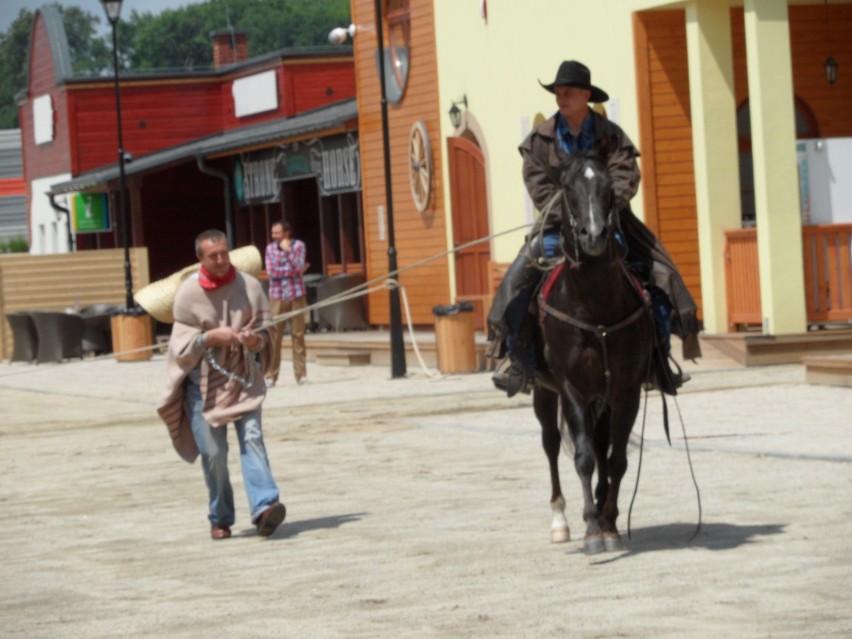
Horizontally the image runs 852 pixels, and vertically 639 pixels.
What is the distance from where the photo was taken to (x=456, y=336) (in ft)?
76.8

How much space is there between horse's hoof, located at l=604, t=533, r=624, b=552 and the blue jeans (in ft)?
7.31

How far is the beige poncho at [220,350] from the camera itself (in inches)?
423

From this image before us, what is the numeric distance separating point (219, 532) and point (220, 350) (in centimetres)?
102

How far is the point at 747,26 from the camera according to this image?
21.2m

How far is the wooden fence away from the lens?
35719 mm

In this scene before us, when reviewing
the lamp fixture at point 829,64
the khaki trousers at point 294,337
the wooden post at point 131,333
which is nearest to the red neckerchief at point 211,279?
the khaki trousers at point 294,337

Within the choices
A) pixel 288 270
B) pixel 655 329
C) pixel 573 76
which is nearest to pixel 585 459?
pixel 655 329

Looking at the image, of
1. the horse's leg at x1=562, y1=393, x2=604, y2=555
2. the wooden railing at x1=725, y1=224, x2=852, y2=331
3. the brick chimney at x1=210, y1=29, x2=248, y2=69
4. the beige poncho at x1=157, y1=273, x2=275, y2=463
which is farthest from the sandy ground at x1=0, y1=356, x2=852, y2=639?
the brick chimney at x1=210, y1=29, x2=248, y2=69

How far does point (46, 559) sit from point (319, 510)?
2013mm

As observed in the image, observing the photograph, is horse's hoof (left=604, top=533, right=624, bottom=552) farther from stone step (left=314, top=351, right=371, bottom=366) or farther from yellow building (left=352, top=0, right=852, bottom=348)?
stone step (left=314, top=351, right=371, bottom=366)

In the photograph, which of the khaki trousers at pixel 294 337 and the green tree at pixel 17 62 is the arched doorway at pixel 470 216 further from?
the green tree at pixel 17 62

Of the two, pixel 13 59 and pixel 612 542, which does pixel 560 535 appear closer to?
pixel 612 542

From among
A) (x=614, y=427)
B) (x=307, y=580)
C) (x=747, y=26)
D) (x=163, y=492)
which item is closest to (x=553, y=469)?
(x=614, y=427)

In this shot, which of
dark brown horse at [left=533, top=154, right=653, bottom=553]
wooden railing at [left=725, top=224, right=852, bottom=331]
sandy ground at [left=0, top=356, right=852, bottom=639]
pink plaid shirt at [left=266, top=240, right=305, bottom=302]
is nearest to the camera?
sandy ground at [left=0, top=356, right=852, bottom=639]
